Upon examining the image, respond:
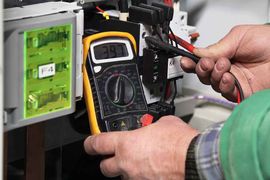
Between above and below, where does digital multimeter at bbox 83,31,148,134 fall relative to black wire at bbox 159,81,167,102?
above

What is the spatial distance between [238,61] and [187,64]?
0.16m

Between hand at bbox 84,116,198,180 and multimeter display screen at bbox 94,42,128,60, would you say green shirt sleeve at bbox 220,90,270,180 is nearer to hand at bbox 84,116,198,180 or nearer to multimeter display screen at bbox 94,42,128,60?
hand at bbox 84,116,198,180

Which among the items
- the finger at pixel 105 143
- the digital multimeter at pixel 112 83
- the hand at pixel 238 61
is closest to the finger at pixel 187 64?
the hand at pixel 238 61

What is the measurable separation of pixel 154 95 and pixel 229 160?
0.42 m

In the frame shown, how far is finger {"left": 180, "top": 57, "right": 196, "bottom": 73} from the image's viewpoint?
1.21 meters

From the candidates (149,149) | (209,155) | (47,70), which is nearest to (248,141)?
(209,155)

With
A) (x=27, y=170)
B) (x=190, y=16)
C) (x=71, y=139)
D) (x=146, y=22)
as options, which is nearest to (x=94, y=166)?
(x=71, y=139)

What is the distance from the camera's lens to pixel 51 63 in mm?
977

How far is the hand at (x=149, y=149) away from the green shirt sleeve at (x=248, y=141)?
11 centimetres

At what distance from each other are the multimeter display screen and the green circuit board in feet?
0.40

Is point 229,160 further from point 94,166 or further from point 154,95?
point 94,166

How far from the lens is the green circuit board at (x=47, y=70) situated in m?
0.94

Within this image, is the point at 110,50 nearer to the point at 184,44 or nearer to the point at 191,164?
the point at 184,44

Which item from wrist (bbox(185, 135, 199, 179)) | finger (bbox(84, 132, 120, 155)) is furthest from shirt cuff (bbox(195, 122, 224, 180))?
finger (bbox(84, 132, 120, 155))
